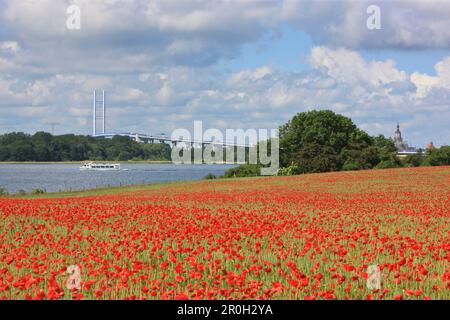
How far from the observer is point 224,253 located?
14406 mm

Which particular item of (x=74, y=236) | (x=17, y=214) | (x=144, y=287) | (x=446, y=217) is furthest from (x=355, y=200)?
(x=144, y=287)

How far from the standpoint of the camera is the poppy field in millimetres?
10900

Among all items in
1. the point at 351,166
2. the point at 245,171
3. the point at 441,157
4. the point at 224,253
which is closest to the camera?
the point at 224,253

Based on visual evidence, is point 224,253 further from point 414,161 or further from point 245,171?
point 414,161

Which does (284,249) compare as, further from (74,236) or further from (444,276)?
(74,236)

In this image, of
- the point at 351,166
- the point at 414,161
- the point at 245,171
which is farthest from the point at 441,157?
the point at 245,171

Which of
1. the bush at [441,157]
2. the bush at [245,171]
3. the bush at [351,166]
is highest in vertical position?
the bush at [441,157]

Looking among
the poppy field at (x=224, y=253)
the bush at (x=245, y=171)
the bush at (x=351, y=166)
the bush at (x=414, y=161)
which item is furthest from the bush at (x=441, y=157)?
the poppy field at (x=224, y=253)

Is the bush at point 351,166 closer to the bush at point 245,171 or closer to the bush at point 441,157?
the bush at point 245,171

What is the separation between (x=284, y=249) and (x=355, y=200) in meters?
18.2

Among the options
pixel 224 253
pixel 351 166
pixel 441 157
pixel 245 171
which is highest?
pixel 441 157

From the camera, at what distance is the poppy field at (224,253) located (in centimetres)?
1090
